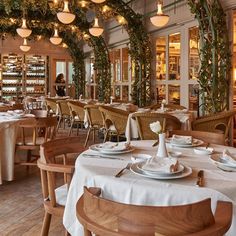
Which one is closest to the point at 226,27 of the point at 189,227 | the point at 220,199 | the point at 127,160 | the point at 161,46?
the point at 161,46

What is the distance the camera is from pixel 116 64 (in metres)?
11.2

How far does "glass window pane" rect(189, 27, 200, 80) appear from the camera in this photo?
7.15 meters

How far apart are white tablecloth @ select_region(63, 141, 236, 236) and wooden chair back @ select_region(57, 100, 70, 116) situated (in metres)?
7.17

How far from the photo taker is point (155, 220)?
1.29m

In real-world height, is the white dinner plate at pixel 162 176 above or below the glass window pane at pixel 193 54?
below

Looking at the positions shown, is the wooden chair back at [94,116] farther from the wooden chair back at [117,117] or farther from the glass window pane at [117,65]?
the glass window pane at [117,65]

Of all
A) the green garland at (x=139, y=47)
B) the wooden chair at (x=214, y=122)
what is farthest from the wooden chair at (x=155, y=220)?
the green garland at (x=139, y=47)

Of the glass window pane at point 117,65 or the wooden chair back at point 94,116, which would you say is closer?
the wooden chair back at point 94,116

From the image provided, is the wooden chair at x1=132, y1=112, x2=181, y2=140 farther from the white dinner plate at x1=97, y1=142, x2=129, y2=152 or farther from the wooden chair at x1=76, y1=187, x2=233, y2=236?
the wooden chair at x1=76, y1=187, x2=233, y2=236

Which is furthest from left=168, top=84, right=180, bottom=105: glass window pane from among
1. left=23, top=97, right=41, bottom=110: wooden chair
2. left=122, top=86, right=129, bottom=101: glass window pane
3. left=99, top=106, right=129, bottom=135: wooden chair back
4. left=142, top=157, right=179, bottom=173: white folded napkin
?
left=142, top=157, right=179, bottom=173: white folded napkin

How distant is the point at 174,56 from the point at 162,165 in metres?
6.32

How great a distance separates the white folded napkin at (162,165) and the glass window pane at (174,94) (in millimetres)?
5958

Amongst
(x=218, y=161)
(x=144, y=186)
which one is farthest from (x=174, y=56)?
(x=144, y=186)

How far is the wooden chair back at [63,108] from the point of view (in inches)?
365
